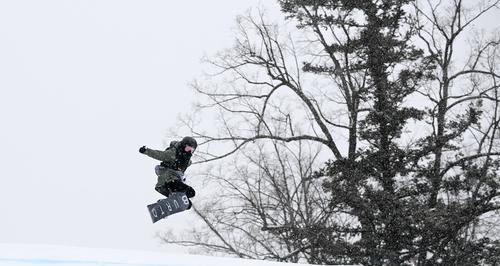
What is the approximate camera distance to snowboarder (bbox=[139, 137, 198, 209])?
930cm

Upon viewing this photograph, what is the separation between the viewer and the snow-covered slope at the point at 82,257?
6.04 metres

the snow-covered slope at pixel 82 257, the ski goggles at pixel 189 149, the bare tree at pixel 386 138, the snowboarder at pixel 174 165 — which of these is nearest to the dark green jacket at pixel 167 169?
the snowboarder at pixel 174 165

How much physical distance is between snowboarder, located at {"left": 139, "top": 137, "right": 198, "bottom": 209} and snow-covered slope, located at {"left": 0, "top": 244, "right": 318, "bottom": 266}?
2171 millimetres

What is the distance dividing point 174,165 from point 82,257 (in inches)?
130

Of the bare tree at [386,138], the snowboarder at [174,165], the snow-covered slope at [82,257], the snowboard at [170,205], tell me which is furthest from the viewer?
the bare tree at [386,138]

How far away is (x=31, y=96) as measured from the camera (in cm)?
14288

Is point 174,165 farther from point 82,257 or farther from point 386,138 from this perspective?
point 386,138

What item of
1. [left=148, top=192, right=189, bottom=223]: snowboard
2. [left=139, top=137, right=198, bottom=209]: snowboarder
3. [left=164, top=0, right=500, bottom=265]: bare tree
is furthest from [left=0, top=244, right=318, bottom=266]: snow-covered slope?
[left=164, top=0, right=500, bottom=265]: bare tree

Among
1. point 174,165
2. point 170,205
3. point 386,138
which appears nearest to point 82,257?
point 170,205

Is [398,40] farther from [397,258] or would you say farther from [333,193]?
[397,258]

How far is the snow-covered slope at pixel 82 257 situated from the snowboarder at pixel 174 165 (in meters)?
2.17

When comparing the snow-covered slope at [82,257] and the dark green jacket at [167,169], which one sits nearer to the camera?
the snow-covered slope at [82,257]

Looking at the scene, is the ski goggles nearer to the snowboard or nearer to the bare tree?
the snowboard

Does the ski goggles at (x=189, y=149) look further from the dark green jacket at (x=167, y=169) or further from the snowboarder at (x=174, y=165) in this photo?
the dark green jacket at (x=167, y=169)
